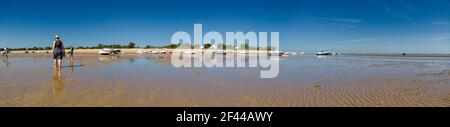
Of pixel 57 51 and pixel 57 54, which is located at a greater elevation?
pixel 57 51

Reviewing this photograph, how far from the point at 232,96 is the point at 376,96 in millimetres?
3998

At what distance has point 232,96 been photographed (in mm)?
8219

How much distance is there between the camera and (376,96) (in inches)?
335
